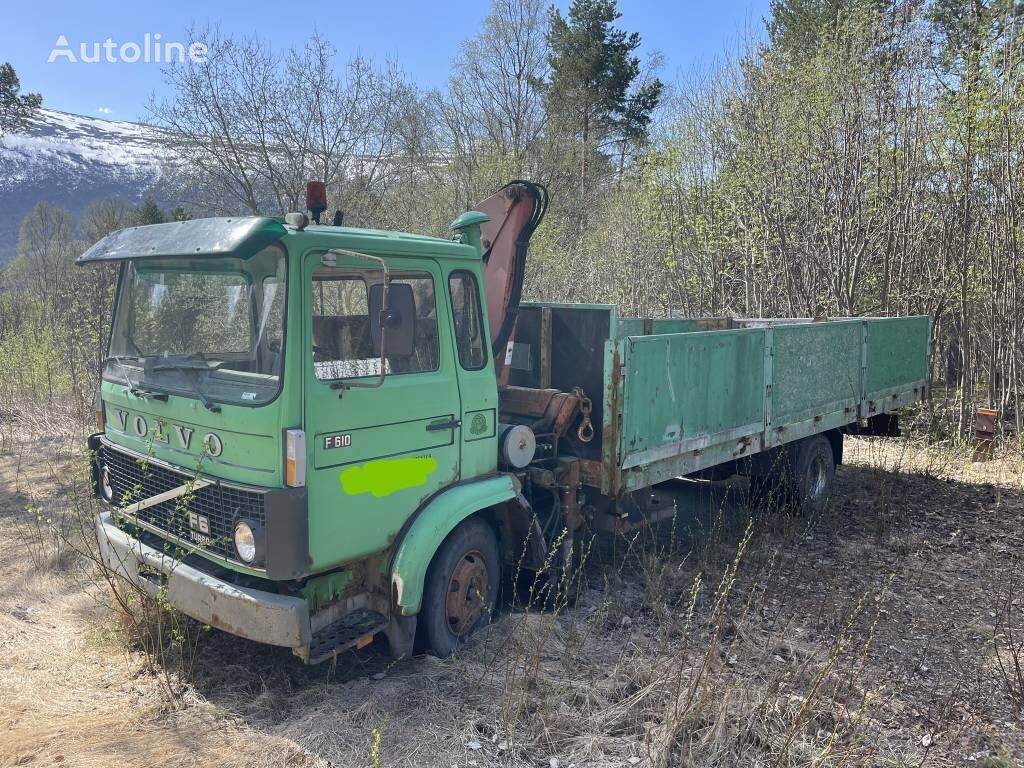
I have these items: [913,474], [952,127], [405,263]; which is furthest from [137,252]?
[952,127]

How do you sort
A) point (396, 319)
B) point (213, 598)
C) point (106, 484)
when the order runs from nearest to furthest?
point (213, 598)
point (396, 319)
point (106, 484)

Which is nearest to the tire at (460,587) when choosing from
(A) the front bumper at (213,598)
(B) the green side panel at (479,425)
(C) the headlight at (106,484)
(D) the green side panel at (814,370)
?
(B) the green side panel at (479,425)

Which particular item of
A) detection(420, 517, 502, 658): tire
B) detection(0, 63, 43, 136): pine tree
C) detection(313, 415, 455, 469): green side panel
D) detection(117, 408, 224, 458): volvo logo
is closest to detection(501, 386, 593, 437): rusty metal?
detection(420, 517, 502, 658): tire

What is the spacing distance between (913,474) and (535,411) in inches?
222

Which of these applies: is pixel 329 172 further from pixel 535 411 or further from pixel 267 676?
pixel 267 676

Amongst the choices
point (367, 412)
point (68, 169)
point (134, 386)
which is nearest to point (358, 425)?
point (367, 412)

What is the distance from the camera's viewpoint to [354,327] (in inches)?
143

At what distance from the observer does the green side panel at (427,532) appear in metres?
3.55

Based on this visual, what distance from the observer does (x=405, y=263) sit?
3771mm

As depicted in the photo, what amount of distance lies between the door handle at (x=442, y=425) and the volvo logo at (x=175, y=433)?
0.99m

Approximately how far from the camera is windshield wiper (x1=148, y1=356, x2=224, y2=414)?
3.41 metres

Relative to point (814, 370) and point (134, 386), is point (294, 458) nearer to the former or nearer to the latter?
point (134, 386)

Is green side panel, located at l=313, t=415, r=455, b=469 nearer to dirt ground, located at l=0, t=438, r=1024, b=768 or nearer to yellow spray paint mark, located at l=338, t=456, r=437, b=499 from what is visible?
yellow spray paint mark, located at l=338, t=456, r=437, b=499

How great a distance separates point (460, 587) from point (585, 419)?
1.33 m
